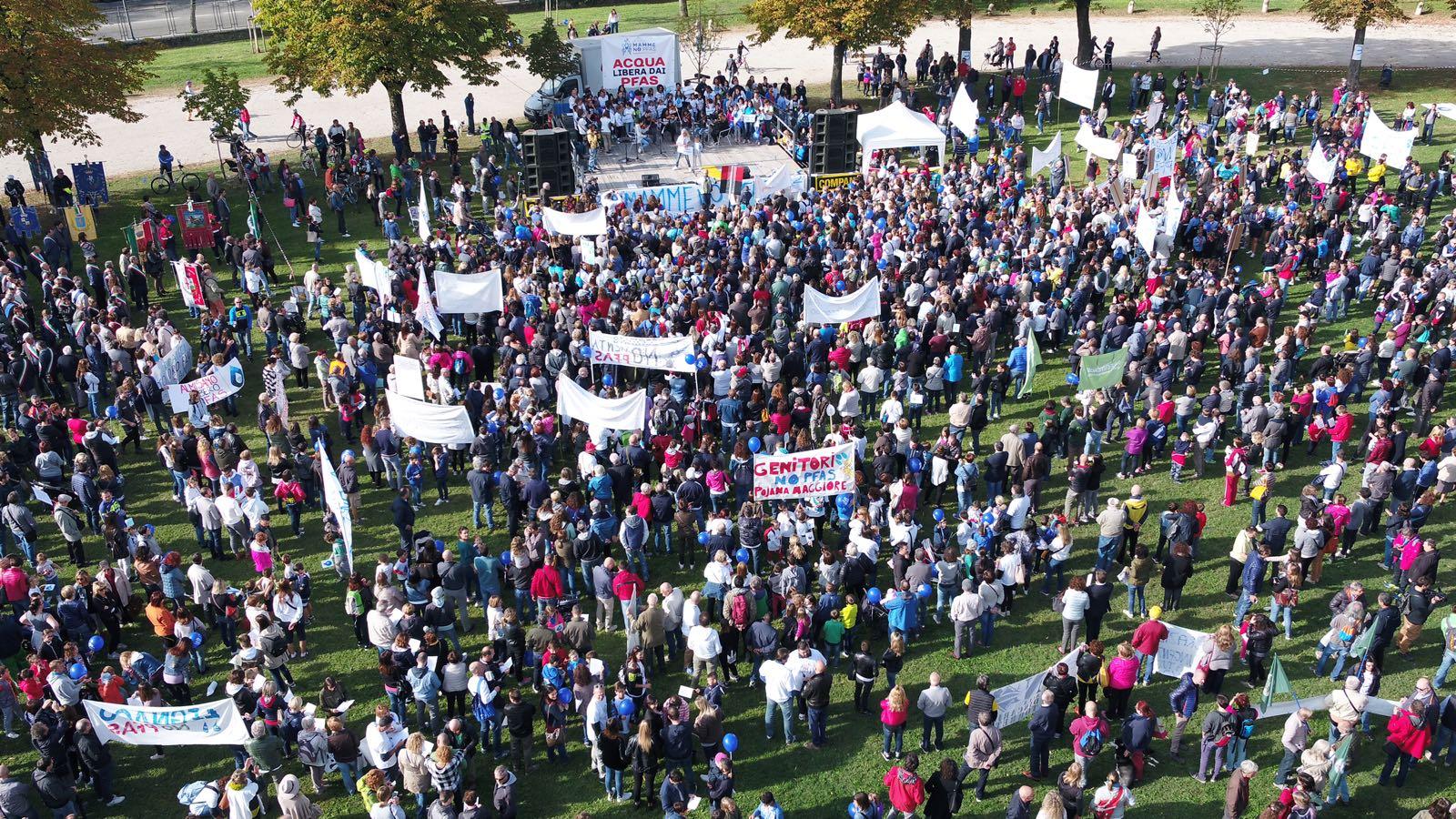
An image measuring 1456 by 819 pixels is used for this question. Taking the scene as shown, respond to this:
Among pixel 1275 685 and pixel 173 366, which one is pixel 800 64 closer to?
pixel 173 366

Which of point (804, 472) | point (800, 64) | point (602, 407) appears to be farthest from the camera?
point (800, 64)

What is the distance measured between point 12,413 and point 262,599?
31.0ft

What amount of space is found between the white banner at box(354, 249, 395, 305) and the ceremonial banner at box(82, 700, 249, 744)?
36.8ft

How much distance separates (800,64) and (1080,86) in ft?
65.2

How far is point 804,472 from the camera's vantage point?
1741cm

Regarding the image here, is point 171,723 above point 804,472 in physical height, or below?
below

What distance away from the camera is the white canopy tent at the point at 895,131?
107 feet

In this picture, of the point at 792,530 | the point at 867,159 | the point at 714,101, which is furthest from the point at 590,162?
the point at 792,530

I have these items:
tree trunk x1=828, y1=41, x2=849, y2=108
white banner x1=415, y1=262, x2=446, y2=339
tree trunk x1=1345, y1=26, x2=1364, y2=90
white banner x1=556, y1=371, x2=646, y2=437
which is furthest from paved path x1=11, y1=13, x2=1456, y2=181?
white banner x1=556, y1=371, x2=646, y2=437

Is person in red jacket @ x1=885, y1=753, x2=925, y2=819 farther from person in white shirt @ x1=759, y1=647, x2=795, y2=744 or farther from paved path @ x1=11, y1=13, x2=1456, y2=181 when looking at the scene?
paved path @ x1=11, y1=13, x2=1456, y2=181

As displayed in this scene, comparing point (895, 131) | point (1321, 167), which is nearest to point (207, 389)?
point (895, 131)

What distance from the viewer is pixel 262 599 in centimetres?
1569

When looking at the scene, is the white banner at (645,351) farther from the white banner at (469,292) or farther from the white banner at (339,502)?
the white banner at (339,502)

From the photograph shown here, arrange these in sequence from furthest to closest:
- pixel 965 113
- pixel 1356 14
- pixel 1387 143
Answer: pixel 1356 14, pixel 965 113, pixel 1387 143
